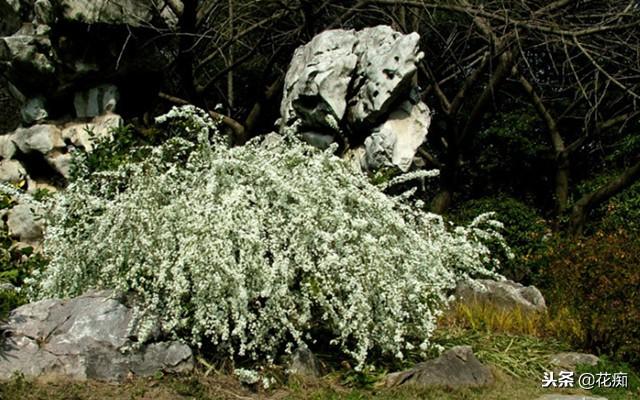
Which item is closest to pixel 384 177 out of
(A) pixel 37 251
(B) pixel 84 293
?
(B) pixel 84 293

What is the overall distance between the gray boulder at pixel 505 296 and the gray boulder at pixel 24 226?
178 inches

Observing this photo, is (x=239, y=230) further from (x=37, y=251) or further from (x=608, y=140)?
(x=608, y=140)

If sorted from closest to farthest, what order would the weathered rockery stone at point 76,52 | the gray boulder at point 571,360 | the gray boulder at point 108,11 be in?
the gray boulder at point 571,360 → the gray boulder at point 108,11 → the weathered rockery stone at point 76,52

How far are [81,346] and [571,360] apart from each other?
11.5 ft

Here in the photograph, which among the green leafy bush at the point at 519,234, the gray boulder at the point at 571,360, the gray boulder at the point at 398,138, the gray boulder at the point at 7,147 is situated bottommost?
the green leafy bush at the point at 519,234

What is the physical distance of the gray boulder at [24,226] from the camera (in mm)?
7984

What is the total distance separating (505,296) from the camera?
22.6ft

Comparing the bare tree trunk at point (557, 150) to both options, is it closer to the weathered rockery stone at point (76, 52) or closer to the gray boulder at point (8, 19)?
the weathered rockery stone at point (76, 52)

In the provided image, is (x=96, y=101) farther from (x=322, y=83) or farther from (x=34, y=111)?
(x=322, y=83)

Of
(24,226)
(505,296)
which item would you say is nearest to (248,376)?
(505,296)

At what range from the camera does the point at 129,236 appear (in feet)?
16.3

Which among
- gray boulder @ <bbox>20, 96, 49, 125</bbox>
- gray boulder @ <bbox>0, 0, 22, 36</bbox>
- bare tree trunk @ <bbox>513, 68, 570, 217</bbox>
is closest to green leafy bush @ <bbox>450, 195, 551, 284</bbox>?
bare tree trunk @ <bbox>513, 68, 570, 217</bbox>

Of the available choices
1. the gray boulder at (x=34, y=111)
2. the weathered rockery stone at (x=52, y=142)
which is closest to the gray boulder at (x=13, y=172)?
the weathered rockery stone at (x=52, y=142)

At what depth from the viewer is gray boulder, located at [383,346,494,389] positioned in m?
4.75
